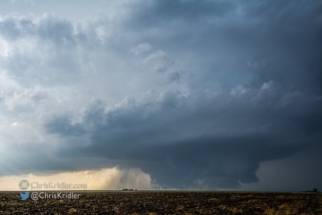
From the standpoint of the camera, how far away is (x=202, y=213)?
216ft

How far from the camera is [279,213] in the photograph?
66.0 m

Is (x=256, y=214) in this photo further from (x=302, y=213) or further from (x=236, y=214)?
(x=302, y=213)

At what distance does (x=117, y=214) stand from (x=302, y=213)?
38.2m

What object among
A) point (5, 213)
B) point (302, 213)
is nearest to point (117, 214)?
point (5, 213)

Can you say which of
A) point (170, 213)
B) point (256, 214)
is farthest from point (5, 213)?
point (256, 214)

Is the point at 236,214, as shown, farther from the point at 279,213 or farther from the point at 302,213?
the point at 302,213

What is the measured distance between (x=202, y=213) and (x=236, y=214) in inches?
273

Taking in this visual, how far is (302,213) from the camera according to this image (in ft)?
215

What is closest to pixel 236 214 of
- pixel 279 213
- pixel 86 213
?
pixel 279 213

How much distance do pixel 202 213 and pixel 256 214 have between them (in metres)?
11.1

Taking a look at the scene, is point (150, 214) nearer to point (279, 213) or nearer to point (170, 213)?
point (170, 213)

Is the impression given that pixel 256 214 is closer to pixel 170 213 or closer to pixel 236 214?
pixel 236 214

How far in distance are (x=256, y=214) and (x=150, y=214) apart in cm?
2188

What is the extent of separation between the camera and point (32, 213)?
209 feet
